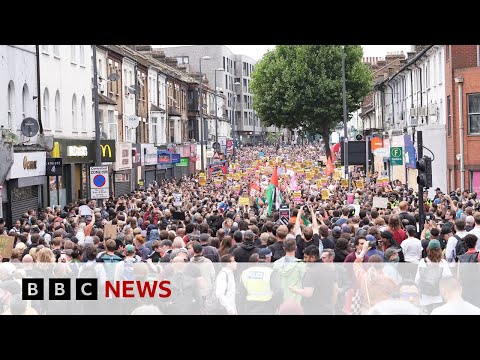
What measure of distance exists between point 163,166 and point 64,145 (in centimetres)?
2453

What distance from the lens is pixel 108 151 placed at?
38.3 metres

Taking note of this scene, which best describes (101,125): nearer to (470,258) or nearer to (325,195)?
(325,195)

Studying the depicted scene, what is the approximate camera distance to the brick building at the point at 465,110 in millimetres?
34844

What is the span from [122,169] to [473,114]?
17.4 metres

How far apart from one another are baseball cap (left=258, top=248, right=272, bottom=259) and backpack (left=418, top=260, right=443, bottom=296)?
2054 mm

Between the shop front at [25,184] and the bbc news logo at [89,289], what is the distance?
17.5 m

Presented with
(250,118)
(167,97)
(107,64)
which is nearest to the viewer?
(107,64)

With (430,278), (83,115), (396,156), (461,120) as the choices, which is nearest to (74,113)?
(83,115)

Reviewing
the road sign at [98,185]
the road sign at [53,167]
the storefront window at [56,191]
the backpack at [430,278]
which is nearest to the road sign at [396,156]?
the storefront window at [56,191]

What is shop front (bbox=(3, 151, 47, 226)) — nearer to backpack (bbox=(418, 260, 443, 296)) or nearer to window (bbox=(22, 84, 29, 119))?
window (bbox=(22, 84, 29, 119))

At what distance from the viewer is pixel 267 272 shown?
34.2 ft

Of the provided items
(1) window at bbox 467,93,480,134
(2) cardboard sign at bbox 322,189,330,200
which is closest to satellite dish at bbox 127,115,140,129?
(1) window at bbox 467,93,480,134

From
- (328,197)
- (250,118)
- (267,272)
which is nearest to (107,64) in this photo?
(328,197)
